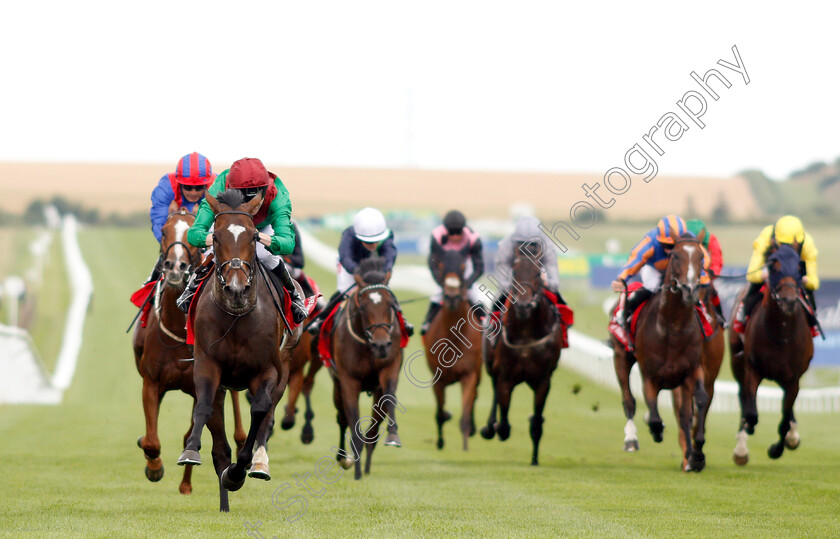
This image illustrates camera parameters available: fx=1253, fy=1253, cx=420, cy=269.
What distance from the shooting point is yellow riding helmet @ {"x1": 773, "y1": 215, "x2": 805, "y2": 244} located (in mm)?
11633

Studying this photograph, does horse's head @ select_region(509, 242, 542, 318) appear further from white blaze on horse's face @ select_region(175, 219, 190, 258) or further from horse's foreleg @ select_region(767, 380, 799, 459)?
white blaze on horse's face @ select_region(175, 219, 190, 258)

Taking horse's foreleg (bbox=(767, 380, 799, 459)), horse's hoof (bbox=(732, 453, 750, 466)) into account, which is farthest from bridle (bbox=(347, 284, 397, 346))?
horse's foreleg (bbox=(767, 380, 799, 459))

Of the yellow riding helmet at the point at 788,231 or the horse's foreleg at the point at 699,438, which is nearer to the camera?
the horse's foreleg at the point at 699,438

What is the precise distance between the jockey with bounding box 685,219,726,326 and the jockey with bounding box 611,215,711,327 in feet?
0.69

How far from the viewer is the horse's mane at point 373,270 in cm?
1102

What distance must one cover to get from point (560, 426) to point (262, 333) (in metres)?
9.38

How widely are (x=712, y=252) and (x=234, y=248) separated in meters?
6.47

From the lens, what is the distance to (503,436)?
12344 mm

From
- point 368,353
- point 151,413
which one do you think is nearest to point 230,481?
point 151,413

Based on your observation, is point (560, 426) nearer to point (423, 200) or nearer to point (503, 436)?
point (503, 436)

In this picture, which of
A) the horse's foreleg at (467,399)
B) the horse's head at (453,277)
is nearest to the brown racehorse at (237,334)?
the horse's head at (453,277)

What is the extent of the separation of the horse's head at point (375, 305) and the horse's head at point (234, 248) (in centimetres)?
319

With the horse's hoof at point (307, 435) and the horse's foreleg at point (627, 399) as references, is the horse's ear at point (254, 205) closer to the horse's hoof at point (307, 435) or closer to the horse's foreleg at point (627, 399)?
the horse's foreleg at point (627, 399)

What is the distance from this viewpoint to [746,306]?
12.3 m
